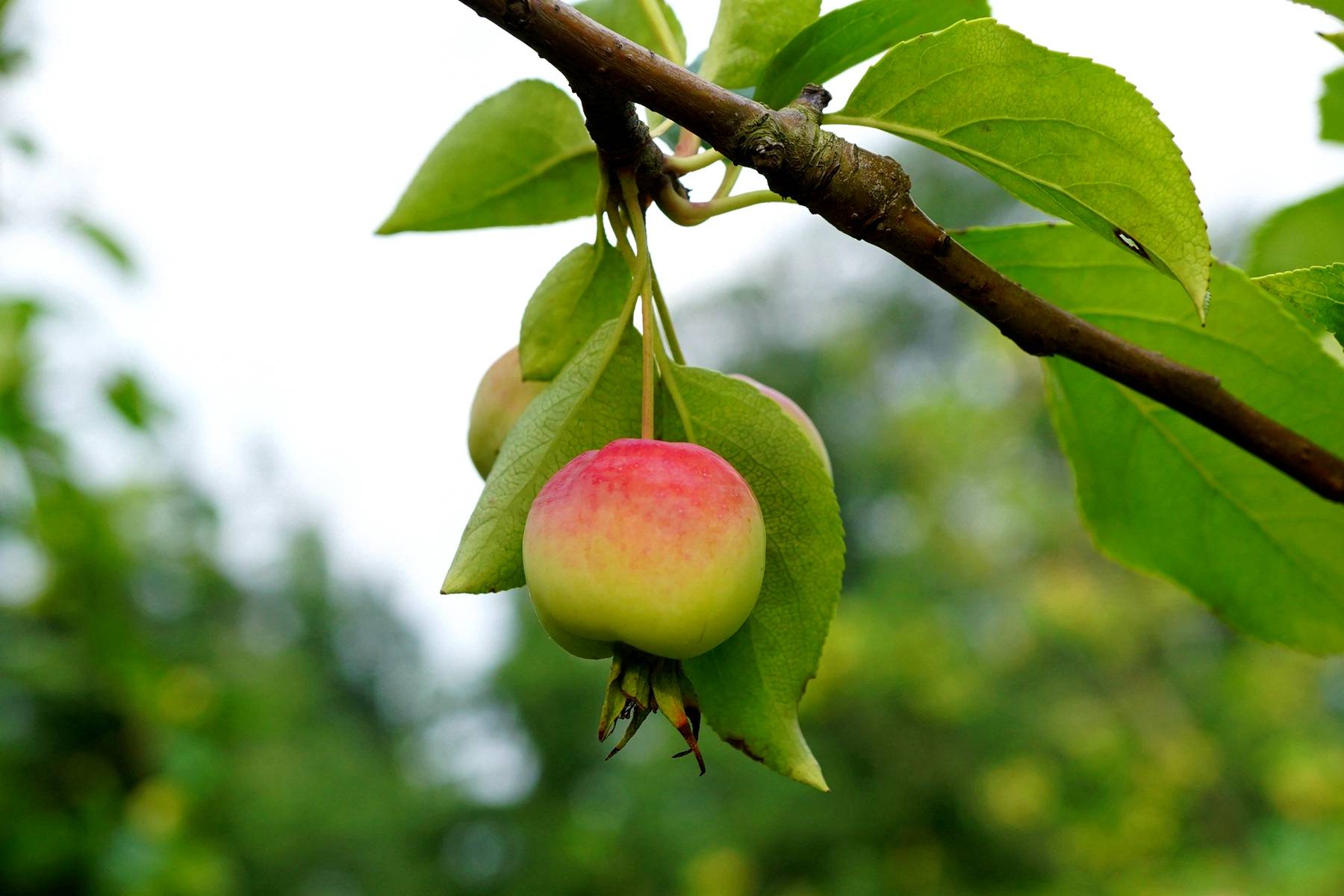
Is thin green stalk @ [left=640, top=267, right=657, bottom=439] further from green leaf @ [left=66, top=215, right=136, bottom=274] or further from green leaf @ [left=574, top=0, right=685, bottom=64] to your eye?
green leaf @ [left=66, top=215, right=136, bottom=274]

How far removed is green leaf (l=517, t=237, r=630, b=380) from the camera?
1.66 feet

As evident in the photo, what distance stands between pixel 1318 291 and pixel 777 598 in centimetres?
24

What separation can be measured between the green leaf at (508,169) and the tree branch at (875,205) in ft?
0.53

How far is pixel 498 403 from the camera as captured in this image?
0.53 meters

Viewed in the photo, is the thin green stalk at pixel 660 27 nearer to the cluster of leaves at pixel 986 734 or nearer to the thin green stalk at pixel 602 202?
the thin green stalk at pixel 602 202

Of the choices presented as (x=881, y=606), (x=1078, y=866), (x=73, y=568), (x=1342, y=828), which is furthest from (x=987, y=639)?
(x=73, y=568)

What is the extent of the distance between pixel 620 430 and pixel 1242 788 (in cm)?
557

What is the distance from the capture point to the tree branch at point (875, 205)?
14.8 inches

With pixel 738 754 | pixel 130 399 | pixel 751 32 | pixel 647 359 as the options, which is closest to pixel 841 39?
pixel 751 32

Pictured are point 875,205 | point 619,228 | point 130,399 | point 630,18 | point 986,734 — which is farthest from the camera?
point 986,734

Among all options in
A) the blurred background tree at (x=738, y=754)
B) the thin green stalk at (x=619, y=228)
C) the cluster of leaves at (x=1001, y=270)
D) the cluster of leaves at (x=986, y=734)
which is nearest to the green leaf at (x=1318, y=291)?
the cluster of leaves at (x=1001, y=270)

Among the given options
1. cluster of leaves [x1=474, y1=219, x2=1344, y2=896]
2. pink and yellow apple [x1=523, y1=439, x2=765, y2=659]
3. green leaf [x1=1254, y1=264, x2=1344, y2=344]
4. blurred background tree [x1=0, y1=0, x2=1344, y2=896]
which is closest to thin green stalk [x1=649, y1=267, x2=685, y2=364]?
pink and yellow apple [x1=523, y1=439, x2=765, y2=659]

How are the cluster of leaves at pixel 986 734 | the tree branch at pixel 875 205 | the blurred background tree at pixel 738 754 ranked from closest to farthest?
the tree branch at pixel 875 205
the blurred background tree at pixel 738 754
the cluster of leaves at pixel 986 734

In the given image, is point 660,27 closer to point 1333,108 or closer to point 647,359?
point 647,359
